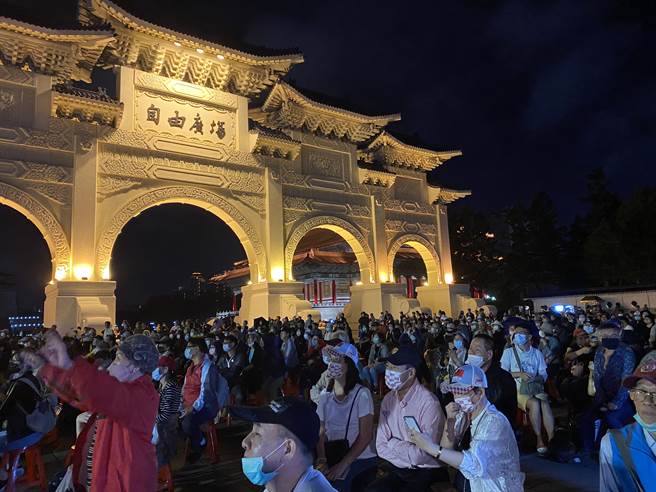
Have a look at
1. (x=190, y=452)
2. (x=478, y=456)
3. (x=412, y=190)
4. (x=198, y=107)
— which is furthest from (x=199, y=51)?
(x=478, y=456)

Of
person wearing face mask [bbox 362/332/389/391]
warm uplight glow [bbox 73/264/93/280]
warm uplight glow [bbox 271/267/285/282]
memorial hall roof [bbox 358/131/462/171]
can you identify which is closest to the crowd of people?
person wearing face mask [bbox 362/332/389/391]

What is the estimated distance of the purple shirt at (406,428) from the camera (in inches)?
127

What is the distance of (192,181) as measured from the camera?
1684cm

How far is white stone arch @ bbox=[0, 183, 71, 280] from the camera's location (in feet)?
45.4

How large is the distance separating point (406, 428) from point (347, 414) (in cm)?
60

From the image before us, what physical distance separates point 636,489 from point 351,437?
190cm

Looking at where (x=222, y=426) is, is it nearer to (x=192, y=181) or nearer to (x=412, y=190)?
(x=192, y=181)

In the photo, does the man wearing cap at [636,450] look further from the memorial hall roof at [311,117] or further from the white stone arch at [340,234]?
the memorial hall roof at [311,117]

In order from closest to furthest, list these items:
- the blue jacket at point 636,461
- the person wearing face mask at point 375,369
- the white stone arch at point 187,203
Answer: the blue jacket at point 636,461 < the person wearing face mask at point 375,369 < the white stone arch at point 187,203

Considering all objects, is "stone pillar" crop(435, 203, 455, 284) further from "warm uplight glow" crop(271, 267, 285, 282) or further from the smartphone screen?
the smartphone screen

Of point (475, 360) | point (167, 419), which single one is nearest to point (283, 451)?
point (475, 360)

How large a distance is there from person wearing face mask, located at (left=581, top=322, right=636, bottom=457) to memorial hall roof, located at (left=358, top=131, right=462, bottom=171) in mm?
18792

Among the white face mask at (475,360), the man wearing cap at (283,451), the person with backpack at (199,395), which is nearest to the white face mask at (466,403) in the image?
the man wearing cap at (283,451)

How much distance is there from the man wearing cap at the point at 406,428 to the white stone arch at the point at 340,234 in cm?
1556
